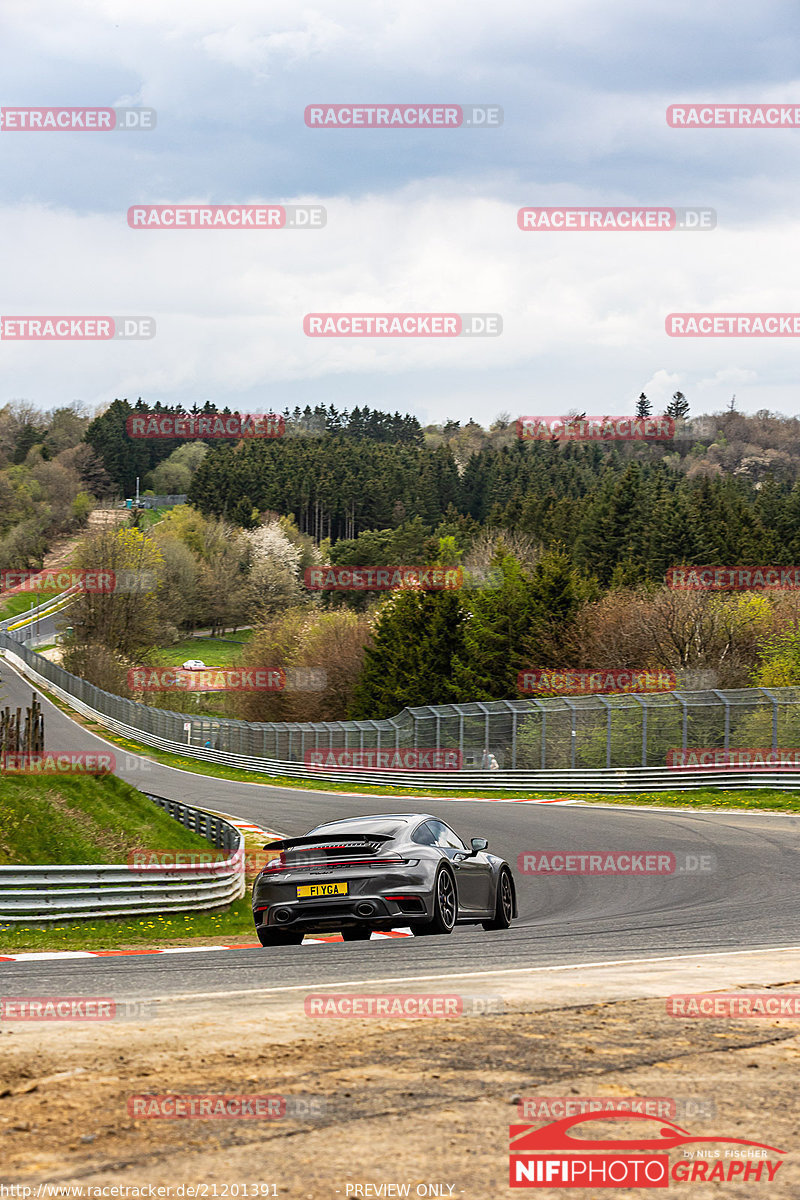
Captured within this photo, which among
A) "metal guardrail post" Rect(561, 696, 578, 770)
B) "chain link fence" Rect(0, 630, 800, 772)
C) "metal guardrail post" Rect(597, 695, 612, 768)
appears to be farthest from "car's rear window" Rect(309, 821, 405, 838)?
"metal guardrail post" Rect(561, 696, 578, 770)

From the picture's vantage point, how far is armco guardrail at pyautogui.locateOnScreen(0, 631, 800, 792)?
30.7 metres

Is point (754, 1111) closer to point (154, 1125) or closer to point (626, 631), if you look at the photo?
point (154, 1125)

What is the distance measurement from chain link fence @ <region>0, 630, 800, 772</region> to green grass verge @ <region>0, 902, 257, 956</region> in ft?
56.7

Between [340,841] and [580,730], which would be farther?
[580,730]

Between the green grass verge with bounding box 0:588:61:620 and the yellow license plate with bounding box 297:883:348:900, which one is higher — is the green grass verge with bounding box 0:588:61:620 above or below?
above

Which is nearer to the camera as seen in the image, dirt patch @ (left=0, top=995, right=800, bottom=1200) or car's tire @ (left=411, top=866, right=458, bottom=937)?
dirt patch @ (left=0, top=995, right=800, bottom=1200)

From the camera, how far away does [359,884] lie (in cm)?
1114

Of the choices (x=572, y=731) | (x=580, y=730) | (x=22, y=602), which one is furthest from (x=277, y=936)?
(x=22, y=602)

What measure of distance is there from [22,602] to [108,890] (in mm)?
129306

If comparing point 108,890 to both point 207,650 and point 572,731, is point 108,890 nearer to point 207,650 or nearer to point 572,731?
point 572,731

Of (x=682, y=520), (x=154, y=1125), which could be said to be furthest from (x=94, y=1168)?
(x=682, y=520)

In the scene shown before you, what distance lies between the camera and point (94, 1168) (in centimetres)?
378

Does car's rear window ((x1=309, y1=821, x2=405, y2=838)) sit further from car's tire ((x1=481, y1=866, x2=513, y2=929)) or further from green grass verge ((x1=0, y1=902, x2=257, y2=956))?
green grass verge ((x1=0, y1=902, x2=257, y2=956))

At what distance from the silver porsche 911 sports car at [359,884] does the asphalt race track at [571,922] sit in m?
0.26
